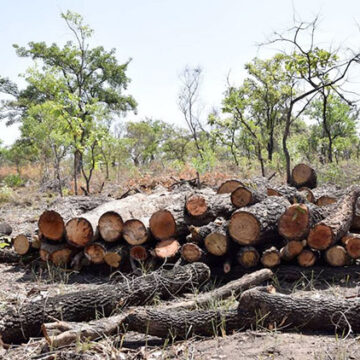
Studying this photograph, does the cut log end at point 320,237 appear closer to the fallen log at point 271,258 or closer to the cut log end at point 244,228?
the fallen log at point 271,258

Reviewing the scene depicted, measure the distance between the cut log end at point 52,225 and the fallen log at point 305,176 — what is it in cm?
476

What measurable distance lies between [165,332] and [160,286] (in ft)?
3.17

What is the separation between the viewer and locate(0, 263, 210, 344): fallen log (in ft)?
11.2

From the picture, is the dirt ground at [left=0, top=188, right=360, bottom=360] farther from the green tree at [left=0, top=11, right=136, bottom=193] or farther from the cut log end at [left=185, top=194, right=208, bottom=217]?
the green tree at [left=0, top=11, right=136, bottom=193]

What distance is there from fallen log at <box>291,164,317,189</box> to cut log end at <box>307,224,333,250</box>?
3378 mm

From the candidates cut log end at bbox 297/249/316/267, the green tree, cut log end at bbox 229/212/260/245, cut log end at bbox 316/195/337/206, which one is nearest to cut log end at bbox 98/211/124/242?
cut log end at bbox 229/212/260/245

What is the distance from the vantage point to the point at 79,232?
5.41 m

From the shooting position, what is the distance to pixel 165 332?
3.26m

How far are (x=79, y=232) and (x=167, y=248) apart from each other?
1.23 meters

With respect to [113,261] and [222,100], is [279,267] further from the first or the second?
[222,100]

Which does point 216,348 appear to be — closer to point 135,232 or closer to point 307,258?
point 307,258

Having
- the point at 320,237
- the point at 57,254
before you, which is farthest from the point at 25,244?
the point at 320,237

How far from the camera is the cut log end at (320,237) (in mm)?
4703

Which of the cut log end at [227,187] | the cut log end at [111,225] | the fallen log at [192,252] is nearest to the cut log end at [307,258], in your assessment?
the fallen log at [192,252]
